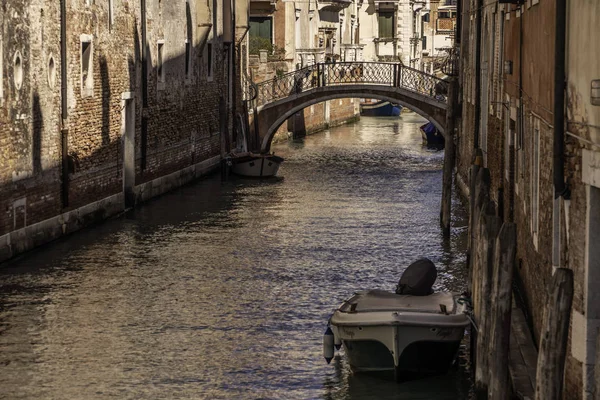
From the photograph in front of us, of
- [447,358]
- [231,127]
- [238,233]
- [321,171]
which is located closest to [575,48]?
[447,358]

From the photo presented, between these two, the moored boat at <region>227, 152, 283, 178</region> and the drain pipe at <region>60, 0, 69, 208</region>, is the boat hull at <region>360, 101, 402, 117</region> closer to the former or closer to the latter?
the moored boat at <region>227, 152, 283, 178</region>

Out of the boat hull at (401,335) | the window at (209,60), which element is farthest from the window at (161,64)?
the boat hull at (401,335)

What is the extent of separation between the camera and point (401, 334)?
10.7 m

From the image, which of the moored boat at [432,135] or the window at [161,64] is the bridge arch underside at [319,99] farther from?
the window at [161,64]

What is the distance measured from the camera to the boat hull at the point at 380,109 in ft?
184

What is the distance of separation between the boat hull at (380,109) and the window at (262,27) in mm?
14344

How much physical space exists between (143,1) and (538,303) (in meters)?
15.1

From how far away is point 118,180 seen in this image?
22.6 meters

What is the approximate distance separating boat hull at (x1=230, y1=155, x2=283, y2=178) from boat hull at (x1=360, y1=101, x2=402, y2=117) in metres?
27.6

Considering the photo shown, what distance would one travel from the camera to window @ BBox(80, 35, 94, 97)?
2077 cm

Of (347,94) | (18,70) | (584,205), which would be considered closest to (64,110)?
(18,70)

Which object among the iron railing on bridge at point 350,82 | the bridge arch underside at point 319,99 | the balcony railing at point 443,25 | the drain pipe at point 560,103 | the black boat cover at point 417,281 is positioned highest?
the balcony railing at point 443,25

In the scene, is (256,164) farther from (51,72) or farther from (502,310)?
(502,310)

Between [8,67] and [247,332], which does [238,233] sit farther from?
[247,332]
